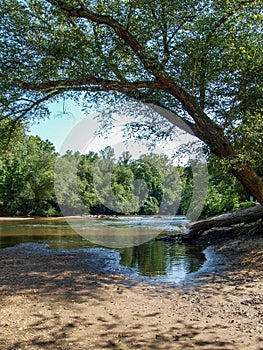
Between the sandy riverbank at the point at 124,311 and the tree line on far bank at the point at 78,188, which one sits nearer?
the sandy riverbank at the point at 124,311

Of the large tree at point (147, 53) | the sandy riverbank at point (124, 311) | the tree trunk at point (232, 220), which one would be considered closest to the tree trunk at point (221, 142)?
the large tree at point (147, 53)

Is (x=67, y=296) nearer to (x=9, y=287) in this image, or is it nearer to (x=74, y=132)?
(x=9, y=287)

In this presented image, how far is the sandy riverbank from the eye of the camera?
4.70 metres

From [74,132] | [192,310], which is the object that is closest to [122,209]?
[74,132]

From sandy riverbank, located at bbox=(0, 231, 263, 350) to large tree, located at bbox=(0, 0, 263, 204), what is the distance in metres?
3.33

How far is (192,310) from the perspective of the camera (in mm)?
6242

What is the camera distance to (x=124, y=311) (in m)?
6.10

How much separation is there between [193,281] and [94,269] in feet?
10.2

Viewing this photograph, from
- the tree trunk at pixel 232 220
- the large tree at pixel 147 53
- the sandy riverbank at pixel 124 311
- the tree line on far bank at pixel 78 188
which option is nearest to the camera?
the sandy riverbank at pixel 124 311

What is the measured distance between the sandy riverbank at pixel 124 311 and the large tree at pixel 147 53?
3.33 m

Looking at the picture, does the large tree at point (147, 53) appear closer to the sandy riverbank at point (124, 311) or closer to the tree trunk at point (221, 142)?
the tree trunk at point (221, 142)

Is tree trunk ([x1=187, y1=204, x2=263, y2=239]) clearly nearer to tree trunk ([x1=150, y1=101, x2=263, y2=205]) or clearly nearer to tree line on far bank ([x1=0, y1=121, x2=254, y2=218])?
tree trunk ([x1=150, y1=101, x2=263, y2=205])

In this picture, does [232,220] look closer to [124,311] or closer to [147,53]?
[147,53]

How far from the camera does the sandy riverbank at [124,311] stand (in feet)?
15.4
